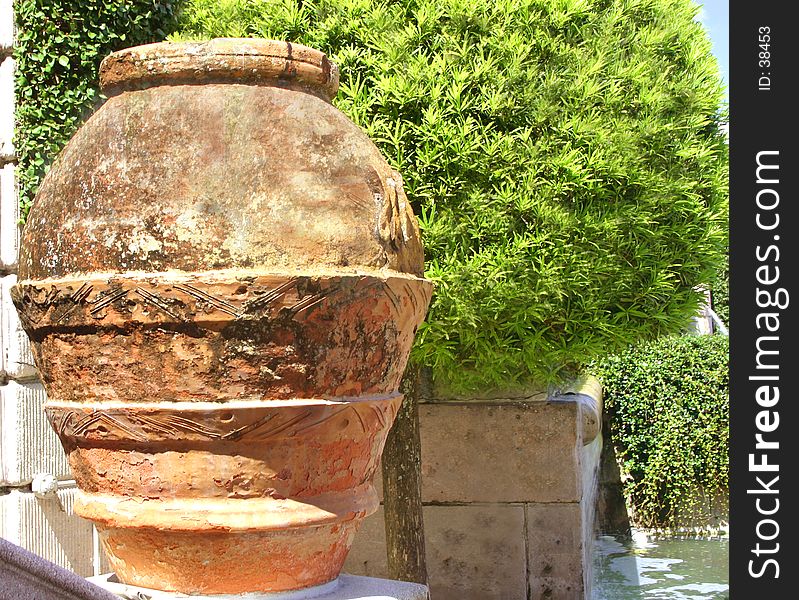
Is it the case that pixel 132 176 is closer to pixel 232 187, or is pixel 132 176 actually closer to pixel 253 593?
pixel 232 187

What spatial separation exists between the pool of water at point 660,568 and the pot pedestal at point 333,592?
3760 millimetres

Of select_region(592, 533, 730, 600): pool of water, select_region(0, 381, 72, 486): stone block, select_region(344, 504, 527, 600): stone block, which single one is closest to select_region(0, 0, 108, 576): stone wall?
select_region(0, 381, 72, 486): stone block

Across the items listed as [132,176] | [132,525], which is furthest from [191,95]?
[132,525]

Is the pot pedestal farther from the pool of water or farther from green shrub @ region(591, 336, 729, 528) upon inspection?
green shrub @ region(591, 336, 729, 528)

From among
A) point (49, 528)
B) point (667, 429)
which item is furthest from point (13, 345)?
point (667, 429)

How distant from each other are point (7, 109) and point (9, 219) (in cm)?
Answer: 51

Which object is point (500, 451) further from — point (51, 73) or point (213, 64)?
point (213, 64)

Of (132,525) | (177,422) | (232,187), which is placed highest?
(232,187)

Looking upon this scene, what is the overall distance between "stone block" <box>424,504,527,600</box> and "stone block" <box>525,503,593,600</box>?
6cm

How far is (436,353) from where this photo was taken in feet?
12.3

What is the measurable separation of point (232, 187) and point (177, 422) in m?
0.52

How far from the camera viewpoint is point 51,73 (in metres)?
4.25
